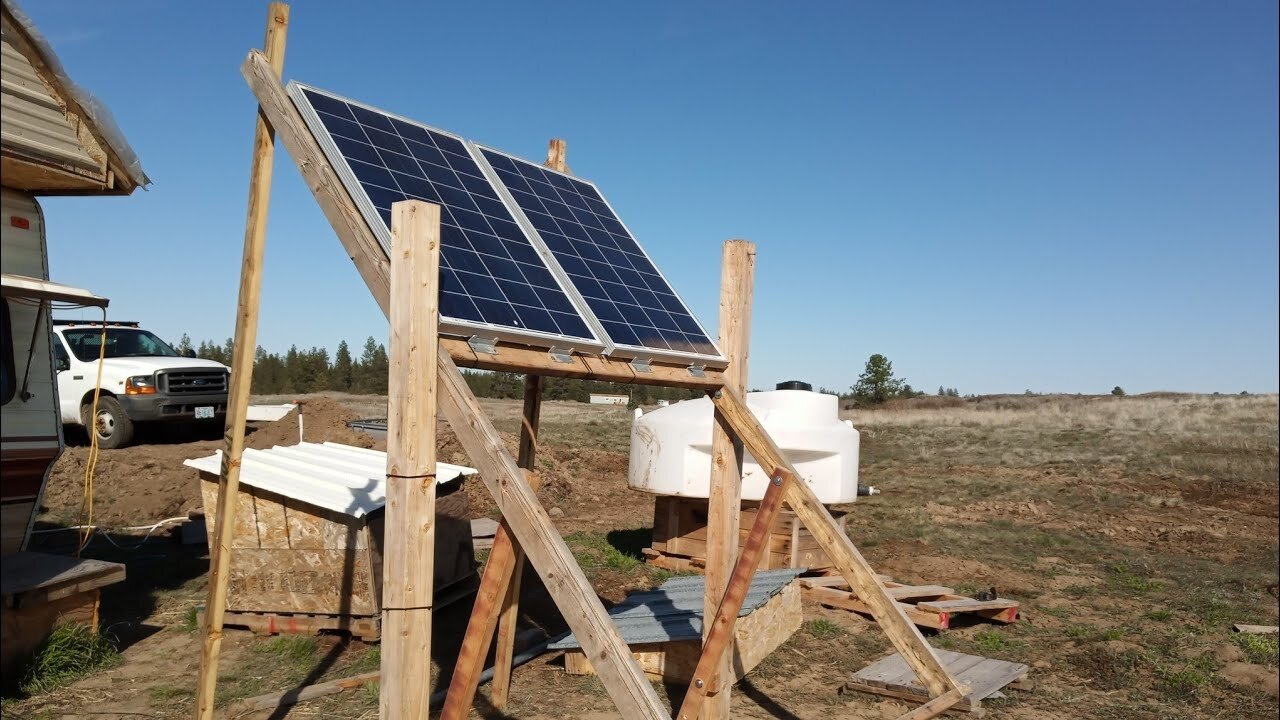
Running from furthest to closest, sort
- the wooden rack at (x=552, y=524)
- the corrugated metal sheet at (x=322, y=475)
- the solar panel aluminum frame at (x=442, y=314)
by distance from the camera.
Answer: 1. the corrugated metal sheet at (x=322, y=475)
2. the solar panel aluminum frame at (x=442, y=314)
3. the wooden rack at (x=552, y=524)

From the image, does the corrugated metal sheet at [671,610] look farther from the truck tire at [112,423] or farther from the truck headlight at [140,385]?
the truck tire at [112,423]

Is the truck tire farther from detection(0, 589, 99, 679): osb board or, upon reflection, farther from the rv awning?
the rv awning

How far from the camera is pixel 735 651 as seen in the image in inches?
287

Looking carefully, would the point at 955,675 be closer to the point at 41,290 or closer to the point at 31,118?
the point at 41,290

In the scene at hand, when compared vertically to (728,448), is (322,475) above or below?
below

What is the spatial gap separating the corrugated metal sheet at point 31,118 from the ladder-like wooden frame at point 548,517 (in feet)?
5.04

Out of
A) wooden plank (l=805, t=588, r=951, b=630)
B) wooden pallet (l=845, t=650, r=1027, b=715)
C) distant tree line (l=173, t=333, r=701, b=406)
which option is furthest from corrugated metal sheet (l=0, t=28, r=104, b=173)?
distant tree line (l=173, t=333, r=701, b=406)

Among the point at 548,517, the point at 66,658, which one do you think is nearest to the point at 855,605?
the point at 548,517

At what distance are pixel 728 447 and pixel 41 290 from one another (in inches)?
182

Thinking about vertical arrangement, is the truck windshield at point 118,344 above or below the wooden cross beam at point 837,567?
above

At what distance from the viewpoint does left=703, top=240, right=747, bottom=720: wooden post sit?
6.19 meters

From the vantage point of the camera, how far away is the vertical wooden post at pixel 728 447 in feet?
20.3

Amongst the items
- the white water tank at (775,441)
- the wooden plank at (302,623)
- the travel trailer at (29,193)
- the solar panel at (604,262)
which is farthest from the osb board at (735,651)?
the travel trailer at (29,193)

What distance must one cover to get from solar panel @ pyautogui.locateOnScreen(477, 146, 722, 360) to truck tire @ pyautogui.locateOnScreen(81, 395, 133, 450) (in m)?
10.9
